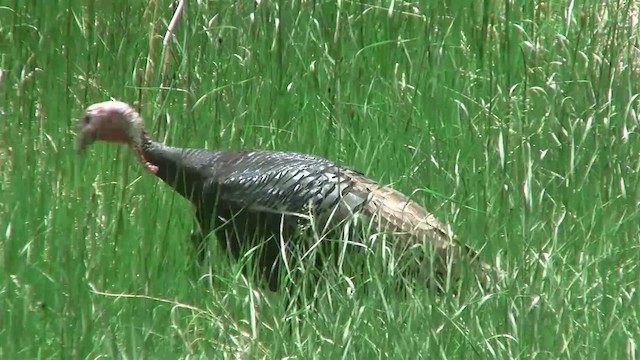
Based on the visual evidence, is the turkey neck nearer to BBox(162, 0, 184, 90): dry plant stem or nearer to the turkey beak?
the turkey beak

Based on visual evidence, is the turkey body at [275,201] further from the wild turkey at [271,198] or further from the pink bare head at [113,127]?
the pink bare head at [113,127]

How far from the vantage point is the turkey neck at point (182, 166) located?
460 cm

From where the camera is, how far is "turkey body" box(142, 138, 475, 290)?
424 cm

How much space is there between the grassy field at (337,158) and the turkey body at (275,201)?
101 mm

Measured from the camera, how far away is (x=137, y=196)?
14.9ft

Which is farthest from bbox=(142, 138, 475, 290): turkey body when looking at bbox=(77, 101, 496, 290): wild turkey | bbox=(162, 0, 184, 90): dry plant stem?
bbox=(162, 0, 184, 90): dry plant stem

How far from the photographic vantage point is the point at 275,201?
442 cm

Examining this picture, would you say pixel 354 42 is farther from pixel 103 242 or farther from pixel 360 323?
pixel 360 323

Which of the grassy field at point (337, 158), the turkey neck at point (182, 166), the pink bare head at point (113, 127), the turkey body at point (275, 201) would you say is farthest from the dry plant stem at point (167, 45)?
the turkey body at point (275, 201)

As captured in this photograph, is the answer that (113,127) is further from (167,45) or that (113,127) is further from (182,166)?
(167,45)

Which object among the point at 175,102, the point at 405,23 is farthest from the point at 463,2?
the point at 175,102

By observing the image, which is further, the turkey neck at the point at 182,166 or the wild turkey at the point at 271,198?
the turkey neck at the point at 182,166

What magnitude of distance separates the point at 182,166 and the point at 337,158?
0.57 m

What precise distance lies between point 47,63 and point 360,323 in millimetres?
2260
